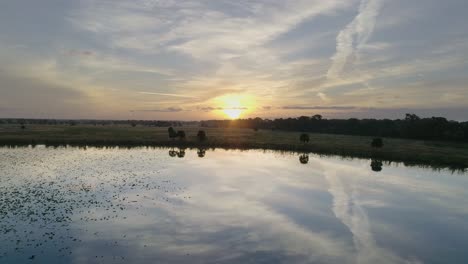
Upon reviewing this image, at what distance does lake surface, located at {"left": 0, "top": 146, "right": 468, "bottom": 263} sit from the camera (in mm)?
18969

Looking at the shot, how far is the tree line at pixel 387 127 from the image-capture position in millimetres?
102306

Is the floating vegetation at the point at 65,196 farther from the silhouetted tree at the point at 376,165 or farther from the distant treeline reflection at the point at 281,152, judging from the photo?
the silhouetted tree at the point at 376,165

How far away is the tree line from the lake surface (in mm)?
63810

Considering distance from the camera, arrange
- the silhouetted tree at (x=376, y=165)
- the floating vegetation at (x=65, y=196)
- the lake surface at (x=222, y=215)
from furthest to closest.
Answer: the silhouetted tree at (x=376, y=165) → the floating vegetation at (x=65, y=196) → the lake surface at (x=222, y=215)

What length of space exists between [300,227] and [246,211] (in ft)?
16.7

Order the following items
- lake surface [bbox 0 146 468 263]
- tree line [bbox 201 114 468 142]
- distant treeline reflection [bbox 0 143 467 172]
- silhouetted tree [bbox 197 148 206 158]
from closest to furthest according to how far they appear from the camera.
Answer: lake surface [bbox 0 146 468 263] → distant treeline reflection [bbox 0 143 467 172] → silhouetted tree [bbox 197 148 206 158] → tree line [bbox 201 114 468 142]

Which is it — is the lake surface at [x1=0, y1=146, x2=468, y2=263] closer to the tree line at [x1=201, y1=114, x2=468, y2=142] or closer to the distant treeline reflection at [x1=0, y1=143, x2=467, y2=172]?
the distant treeline reflection at [x1=0, y1=143, x2=467, y2=172]

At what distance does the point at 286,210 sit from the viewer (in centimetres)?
2828

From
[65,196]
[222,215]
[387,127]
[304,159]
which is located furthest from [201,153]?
[387,127]

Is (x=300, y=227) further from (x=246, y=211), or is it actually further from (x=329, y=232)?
(x=246, y=211)

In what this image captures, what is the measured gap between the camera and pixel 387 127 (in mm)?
131750

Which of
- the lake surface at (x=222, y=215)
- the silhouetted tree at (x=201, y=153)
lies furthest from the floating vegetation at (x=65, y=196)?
the silhouetted tree at (x=201, y=153)

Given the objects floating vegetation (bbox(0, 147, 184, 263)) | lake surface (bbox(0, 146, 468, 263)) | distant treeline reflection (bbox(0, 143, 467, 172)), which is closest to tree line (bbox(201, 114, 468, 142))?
distant treeline reflection (bbox(0, 143, 467, 172))

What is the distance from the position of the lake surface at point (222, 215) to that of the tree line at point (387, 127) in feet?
209
